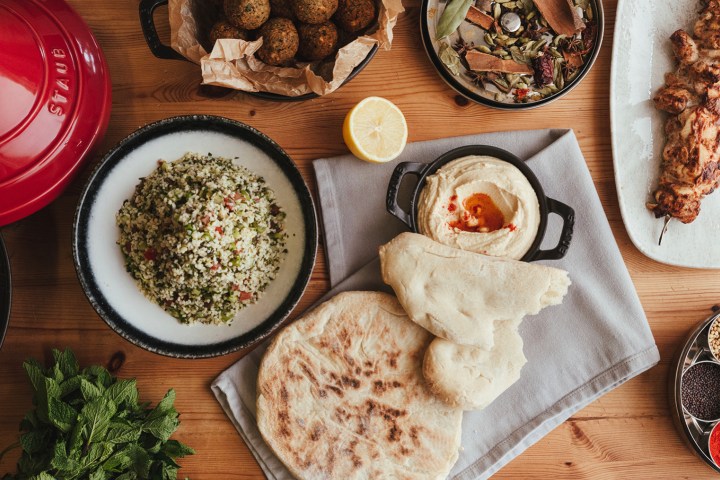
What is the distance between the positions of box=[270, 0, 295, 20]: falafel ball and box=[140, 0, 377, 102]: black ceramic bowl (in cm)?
23

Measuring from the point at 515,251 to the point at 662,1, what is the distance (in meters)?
1.04

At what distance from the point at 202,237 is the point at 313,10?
0.71 m

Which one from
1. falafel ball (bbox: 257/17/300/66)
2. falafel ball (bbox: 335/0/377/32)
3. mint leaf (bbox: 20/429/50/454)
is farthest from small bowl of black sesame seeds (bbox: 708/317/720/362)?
mint leaf (bbox: 20/429/50/454)

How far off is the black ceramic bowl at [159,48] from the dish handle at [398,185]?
31cm

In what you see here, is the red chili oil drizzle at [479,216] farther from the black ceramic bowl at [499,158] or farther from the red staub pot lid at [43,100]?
the red staub pot lid at [43,100]

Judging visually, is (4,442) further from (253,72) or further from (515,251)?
(515,251)

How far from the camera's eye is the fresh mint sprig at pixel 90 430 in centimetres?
141

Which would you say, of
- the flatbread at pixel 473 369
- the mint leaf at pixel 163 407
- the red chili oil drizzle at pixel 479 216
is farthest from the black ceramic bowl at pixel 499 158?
the mint leaf at pixel 163 407

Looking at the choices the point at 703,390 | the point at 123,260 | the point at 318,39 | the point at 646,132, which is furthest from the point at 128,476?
the point at 646,132

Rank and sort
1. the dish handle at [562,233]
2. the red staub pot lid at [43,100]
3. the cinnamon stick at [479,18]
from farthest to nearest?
1. the cinnamon stick at [479,18]
2. the dish handle at [562,233]
3. the red staub pot lid at [43,100]

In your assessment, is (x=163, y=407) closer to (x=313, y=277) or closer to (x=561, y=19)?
(x=313, y=277)

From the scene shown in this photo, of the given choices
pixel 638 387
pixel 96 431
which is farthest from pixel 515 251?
pixel 96 431

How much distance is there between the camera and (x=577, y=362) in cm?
183

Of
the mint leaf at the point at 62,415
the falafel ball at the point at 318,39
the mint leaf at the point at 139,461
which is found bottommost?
the mint leaf at the point at 139,461
